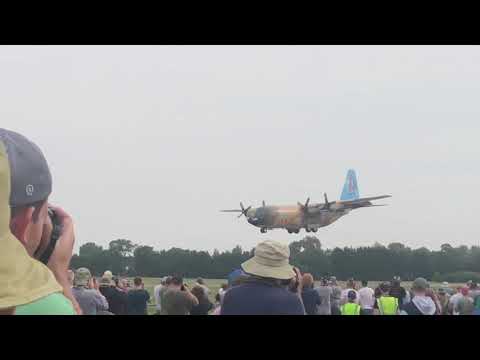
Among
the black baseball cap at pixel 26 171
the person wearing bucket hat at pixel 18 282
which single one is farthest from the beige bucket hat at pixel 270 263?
the person wearing bucket hat at pixel 18 282

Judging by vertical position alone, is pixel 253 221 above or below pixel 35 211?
above

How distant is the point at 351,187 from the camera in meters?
59.0

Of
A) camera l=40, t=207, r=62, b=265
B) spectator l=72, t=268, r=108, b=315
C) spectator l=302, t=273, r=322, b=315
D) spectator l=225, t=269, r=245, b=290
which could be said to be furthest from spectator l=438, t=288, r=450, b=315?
camera l=40, t=207, r=62, b=265

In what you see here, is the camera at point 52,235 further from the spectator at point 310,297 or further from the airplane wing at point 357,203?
the airplane wing at point 357,203

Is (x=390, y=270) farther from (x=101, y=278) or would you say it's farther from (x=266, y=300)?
(x=266, y=300)

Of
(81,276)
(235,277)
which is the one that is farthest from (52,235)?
(81,276)

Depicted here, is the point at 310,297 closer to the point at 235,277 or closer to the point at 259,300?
the point at 235,277

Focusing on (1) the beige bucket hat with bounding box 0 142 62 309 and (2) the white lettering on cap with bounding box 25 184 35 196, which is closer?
(1) the beige bucket hat with bounding box 0 142 62 309

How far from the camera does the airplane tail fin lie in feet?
193

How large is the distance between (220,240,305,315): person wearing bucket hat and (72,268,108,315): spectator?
3.04 meters

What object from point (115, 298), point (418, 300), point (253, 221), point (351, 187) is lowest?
point (418, 300)

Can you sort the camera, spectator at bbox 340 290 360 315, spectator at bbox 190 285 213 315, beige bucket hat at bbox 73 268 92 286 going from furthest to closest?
spectator at bbox 340 290 360 315 < spectator at bbox 190 285 213 315 < beige bucket hat at bbox 73 268 92 286 < the camera

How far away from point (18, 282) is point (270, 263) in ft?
5.86

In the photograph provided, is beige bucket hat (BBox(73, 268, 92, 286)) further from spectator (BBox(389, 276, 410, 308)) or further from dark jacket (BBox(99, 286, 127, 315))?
spectator (BBox(389, 276, 410, 308))
